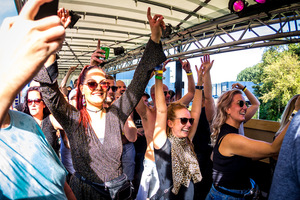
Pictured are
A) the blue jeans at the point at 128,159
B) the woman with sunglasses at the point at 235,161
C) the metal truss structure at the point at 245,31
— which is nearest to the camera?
the woman with sunglasses at the point at 235,161

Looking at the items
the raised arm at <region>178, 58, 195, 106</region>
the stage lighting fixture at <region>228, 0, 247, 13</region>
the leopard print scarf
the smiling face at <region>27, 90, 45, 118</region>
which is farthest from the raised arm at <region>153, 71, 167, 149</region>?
the stage lighting fixture at <region>228, 0, 247, 13</region>

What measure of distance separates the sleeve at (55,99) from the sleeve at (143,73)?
40 cm

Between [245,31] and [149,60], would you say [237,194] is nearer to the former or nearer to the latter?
[149,60]

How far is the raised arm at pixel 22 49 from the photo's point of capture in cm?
36

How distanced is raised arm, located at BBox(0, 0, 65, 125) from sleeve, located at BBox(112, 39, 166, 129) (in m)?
0.83

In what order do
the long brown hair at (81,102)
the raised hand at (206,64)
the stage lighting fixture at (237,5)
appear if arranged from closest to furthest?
the long brown hair at (81,102) < the raised hand at (206,64) < the stage lighting fixture at (237,5)

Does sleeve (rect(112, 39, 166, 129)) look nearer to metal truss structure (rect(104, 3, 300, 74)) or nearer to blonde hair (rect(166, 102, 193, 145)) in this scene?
blonde hair (rect(166, 102, 193, 145))

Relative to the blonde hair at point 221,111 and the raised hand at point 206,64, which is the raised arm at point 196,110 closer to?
the blonde hair at point 221,111

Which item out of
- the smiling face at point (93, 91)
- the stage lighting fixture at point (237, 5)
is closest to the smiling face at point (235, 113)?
the smiling face at point (93, 91)

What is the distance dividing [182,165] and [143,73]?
1.10 m

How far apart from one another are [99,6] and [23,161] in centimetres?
518

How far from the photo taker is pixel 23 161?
2.36 feet

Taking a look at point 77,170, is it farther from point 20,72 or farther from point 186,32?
point 186,32

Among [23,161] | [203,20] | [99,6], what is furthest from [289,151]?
[203,20]
